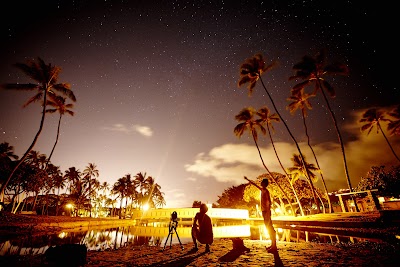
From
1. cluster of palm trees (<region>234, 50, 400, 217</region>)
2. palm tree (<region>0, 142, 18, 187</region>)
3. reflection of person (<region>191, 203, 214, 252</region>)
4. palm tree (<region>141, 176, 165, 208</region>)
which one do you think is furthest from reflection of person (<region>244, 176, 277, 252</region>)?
palm tree (<region>141, 176, 165, 208</region>)

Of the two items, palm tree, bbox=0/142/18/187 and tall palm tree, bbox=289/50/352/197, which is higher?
tall palm tree, bbox=289/50/352/197

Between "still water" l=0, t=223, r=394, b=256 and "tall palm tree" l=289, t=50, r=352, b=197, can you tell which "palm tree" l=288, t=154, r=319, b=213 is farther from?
"still water" l=0, t=223, r=394, b=256

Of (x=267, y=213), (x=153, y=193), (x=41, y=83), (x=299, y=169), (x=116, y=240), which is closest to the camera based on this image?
(x=267, y=213)

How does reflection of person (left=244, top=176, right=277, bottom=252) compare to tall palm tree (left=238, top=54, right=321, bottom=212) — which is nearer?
reflection of person (left=244, top=176, right=277, bottom=252)

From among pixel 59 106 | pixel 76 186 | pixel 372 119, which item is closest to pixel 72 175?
pixel 76 186

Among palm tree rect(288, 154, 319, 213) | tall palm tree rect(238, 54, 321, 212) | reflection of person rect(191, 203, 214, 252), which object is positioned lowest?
reflection of person rect(191, 203, 214, 252)

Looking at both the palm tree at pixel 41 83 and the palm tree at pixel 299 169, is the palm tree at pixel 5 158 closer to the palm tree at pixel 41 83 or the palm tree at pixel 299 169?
the palm tree at pixel 41 83

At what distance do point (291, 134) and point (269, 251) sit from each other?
2527cm

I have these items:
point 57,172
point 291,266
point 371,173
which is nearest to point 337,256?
point 291,266

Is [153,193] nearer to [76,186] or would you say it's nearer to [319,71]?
[76,186]

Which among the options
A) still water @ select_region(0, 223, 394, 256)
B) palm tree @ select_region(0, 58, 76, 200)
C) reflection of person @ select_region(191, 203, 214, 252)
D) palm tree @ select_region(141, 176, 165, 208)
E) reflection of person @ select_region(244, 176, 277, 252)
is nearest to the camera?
reflection of person @ select_region(244, 176, 277, 252)

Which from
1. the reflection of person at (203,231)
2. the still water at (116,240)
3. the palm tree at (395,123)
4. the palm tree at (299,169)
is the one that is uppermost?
the palm tree at (395,123)

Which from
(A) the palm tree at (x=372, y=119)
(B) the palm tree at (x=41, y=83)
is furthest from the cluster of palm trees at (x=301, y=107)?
(B) the palm tree at (x=41, y=83)

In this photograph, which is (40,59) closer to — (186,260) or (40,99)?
(40,99)
